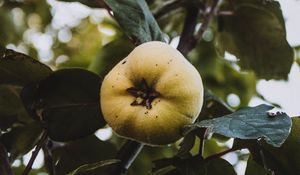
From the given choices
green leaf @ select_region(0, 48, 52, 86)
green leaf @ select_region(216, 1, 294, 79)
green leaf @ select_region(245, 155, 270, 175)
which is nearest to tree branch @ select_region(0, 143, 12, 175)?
green leaf @ select_region(0, 48, 52, 86)

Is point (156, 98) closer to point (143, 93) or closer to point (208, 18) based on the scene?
point (143, 93)

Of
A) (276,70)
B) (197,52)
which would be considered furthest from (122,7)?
(197,52)

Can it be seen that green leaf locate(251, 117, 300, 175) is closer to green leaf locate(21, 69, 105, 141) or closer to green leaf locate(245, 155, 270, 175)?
green leaf locate(245, 155, 270, 175)

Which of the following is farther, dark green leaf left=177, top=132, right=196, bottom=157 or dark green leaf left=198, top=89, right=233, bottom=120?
dark green leaf left=198, top=89, right=233, bottom=120

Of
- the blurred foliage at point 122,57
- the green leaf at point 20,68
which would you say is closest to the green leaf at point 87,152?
the blurred foliage at point 122,57

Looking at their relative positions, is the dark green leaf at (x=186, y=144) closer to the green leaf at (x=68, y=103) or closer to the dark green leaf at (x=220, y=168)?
the dark green leaf at (x=220, y=168)

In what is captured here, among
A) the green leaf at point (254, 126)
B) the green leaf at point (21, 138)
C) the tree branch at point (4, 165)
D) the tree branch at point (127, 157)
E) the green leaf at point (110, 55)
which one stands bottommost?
the green leaf at point (110, 55)
